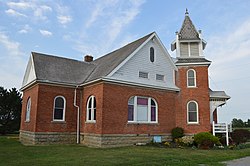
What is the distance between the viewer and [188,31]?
2373 centimetres

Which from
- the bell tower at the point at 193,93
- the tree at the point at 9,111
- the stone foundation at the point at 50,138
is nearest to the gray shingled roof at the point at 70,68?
the stone foundation at the point at 50,138

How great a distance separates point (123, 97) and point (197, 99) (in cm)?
690

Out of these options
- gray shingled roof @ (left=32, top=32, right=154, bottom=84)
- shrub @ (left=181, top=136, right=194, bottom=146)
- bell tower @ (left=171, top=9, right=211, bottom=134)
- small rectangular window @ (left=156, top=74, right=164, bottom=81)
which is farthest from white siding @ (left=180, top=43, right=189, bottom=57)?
shrub @ (left=181, top=136, right=194, bottom=146)

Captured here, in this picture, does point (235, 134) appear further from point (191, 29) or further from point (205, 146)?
point (191, 29)

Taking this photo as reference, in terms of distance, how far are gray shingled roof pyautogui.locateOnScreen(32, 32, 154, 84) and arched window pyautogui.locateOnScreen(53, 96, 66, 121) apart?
1456 millimetres

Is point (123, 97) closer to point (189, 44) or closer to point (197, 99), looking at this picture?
point (197, 99)

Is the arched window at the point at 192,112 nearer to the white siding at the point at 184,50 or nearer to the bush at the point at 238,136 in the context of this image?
the bush at the point at 238,136

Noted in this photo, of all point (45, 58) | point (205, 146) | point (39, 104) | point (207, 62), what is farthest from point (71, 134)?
point (207, 62)

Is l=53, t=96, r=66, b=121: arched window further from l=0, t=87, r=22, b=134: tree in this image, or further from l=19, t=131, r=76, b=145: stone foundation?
l=0, t=87, r=22, b=134: tree

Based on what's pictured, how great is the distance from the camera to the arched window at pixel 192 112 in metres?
20.7

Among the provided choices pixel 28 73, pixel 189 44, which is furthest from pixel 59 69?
pixel 189 44

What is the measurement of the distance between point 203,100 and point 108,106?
28.4ft

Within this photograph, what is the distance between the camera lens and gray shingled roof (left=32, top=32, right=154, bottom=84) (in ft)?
61.9

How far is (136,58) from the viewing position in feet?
63.2
